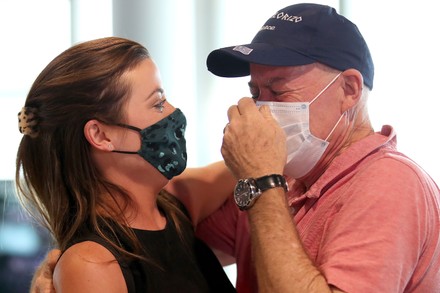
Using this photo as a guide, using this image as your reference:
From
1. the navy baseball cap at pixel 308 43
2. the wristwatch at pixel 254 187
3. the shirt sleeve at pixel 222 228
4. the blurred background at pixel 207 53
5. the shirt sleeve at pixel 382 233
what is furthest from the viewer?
the blurred background at pixel 207 53

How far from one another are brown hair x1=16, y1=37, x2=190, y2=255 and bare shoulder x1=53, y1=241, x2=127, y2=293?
0.19ft

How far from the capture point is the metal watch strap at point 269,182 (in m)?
1.39

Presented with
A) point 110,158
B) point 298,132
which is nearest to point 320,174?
point 298,132

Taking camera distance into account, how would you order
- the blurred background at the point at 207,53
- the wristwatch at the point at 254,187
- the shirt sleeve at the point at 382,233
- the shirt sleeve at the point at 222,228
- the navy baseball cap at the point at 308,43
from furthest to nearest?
1. the blurred background at the point at 207,53
2. the shirt sleeve at the point at 222,228
3. the navy baseball cap at the point at 308,43
4. the wristwatch at the point at 254,187
5. the shirt sleeve at the point at 382,233

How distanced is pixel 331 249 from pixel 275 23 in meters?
0.55

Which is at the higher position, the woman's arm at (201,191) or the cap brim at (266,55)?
the cap brim at (266,55)

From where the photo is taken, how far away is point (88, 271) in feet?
4.33

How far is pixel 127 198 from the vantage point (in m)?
1.55

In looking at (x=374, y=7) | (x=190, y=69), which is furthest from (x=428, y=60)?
(x=190, y=69)

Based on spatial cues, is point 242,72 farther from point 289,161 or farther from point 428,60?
point 428,60

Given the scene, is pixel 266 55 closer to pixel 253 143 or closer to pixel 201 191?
pixel 253 143

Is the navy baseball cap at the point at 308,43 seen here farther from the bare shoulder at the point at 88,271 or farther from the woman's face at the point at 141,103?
the bare shoulder at the point at 88,271

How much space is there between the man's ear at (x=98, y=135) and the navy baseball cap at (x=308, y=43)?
0.33 metres

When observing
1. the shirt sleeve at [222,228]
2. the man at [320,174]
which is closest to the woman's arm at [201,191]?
the shirt sleeve at [222,228]
